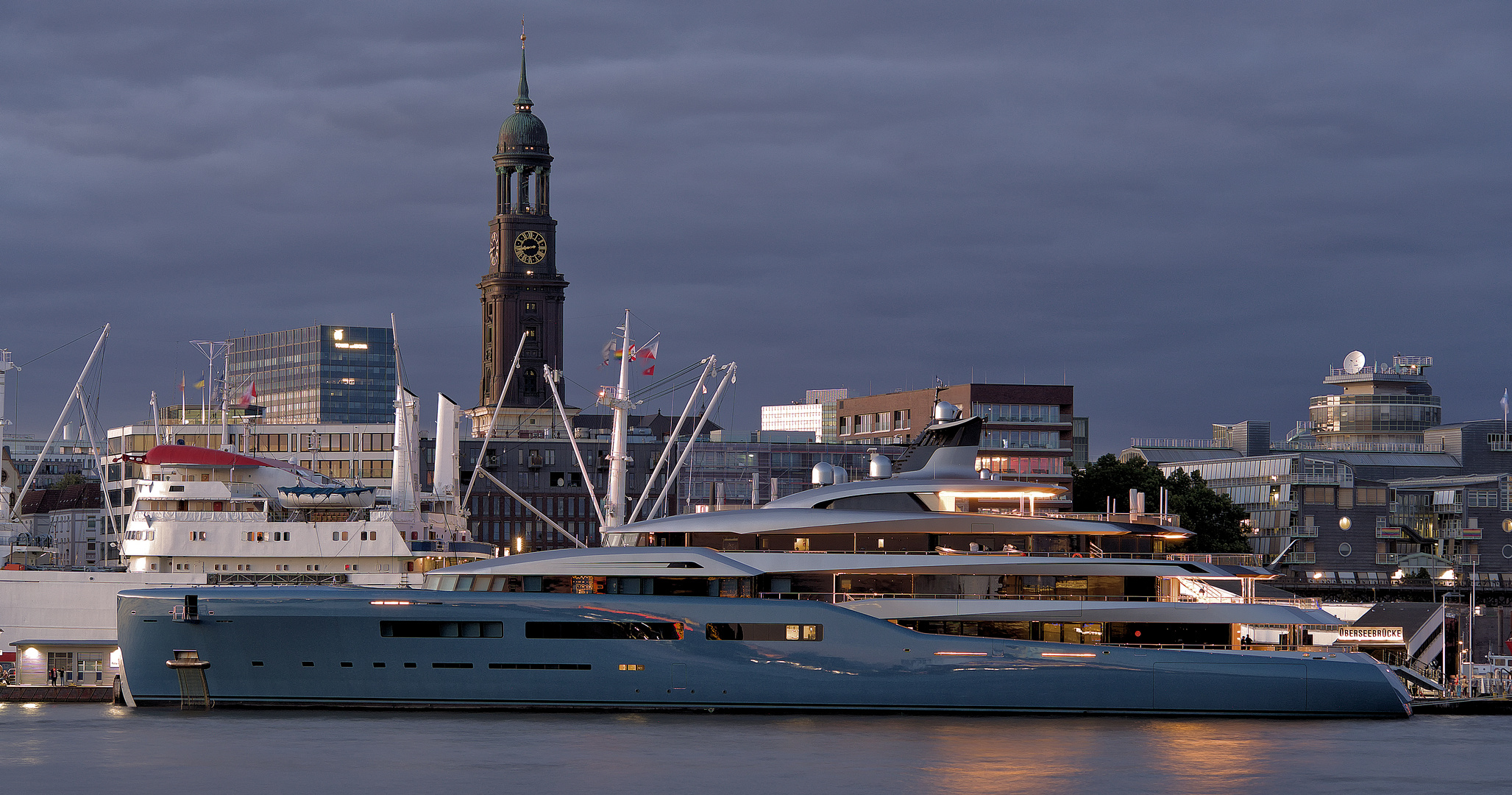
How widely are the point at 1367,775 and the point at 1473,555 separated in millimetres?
62912

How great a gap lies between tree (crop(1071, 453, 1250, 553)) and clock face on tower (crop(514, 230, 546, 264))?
40.9 m

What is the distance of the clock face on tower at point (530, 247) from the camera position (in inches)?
4594

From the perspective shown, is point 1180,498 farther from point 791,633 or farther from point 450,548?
point 791,633

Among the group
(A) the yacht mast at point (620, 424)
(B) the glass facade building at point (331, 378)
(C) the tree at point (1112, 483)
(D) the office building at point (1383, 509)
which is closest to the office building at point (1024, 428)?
(C) the tree at point (1112, 483)

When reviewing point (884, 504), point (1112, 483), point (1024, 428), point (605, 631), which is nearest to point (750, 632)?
point (605, 631)

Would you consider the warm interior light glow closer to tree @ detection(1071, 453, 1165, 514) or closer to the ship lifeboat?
the ship lifeboat

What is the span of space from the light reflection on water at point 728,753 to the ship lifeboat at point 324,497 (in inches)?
528

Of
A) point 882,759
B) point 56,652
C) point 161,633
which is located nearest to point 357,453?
point 56,652

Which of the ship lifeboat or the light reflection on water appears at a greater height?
the ship lifeboat

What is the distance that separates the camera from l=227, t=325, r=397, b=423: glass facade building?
188750 mm

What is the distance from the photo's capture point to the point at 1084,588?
4584 centimetres

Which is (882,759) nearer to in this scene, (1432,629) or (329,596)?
(329,596)

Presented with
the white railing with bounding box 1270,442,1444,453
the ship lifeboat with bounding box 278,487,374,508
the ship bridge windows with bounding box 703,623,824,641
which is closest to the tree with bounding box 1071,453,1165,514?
the white railing with bounding box 1270,442,1444,453

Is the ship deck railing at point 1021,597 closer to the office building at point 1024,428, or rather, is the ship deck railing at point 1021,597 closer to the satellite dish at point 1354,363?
the office building at point 1024,428
